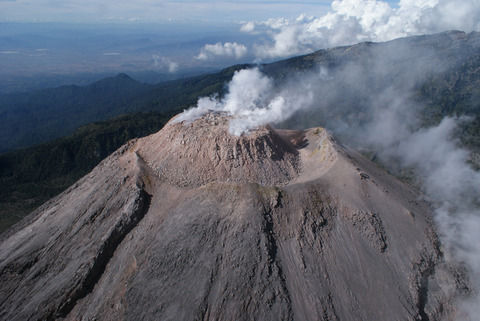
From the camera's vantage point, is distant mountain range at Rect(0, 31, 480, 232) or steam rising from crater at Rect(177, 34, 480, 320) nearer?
steam rising from crater at Rect(177, 34, 480, 320)

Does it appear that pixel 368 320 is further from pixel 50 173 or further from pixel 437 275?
pixel 50 173

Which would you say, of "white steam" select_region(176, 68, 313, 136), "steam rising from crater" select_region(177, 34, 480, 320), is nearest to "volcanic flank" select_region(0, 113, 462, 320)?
"white steam" select_region(176, 68, 313, 136)

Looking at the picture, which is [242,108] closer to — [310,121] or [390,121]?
[310,121]

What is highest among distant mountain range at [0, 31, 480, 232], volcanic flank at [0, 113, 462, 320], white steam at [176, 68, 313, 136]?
white steam at [176, 68, 313, 136]

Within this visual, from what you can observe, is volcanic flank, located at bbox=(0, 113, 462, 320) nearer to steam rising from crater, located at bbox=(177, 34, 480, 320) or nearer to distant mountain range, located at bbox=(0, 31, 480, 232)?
steam rising from crater, located at bbox=(177, 34, 480, 320)

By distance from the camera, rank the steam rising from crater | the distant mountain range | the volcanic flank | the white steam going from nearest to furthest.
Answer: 1. the volcanic flank
2. the white steam
3. the steam rising from crater
4. the distant mountain range

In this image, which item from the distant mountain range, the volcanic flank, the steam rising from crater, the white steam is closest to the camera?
the volcanic flank

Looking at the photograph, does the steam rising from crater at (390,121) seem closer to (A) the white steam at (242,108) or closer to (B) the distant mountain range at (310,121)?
(A) the white steam at (242,108)

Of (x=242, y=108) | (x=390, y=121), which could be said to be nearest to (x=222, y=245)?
(x=242, y=108)

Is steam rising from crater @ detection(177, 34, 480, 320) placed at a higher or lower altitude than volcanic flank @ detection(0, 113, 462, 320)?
lower
